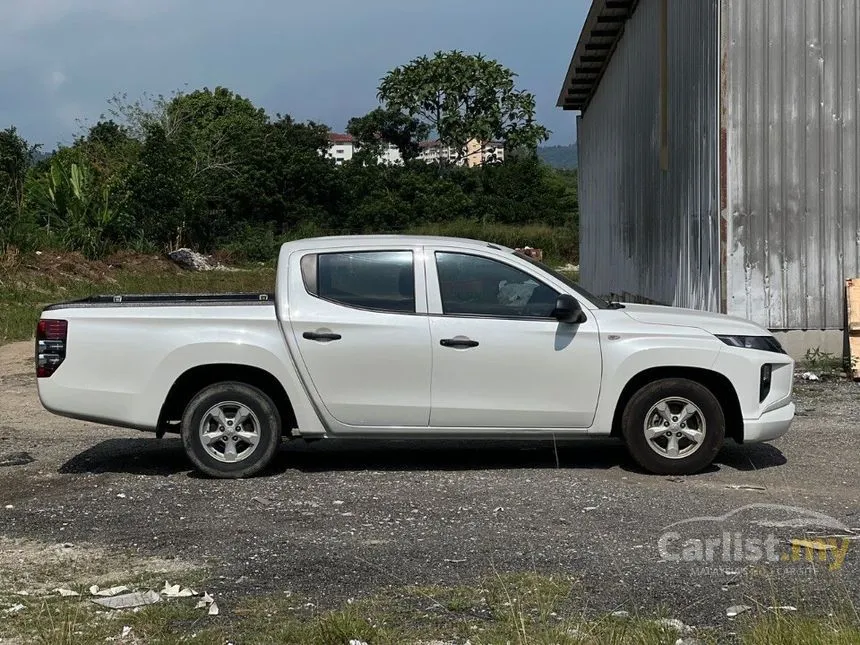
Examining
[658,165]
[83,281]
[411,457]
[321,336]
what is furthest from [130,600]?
[83,281]

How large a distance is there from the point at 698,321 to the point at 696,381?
44cm

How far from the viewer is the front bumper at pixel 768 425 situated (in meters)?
8.60

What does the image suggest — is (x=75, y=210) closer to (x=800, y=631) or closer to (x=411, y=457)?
(x=411, y=457)

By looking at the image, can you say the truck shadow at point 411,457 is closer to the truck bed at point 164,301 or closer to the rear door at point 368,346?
the rear door at point 368,346

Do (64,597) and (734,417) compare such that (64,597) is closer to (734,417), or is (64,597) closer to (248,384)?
(248,384)

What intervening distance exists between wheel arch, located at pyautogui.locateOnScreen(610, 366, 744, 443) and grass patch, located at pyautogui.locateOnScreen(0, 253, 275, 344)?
14.3 m

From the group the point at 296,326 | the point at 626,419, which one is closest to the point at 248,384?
the point at 296,326

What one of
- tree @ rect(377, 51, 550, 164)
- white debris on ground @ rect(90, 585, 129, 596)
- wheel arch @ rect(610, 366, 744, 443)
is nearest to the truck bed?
wheel arch @ rect(610, 366, 744, 443)

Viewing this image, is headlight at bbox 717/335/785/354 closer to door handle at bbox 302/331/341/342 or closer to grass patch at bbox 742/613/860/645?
door handle at bbox 302/331/341/342

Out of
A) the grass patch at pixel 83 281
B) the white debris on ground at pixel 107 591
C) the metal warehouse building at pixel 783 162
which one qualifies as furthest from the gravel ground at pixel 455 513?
the grass patch at pixel 83 281

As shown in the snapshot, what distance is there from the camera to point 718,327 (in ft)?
28.7

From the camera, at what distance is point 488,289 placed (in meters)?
8.69

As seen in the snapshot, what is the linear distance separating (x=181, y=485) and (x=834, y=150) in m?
8.65

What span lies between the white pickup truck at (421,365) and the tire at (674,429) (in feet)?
0.03
